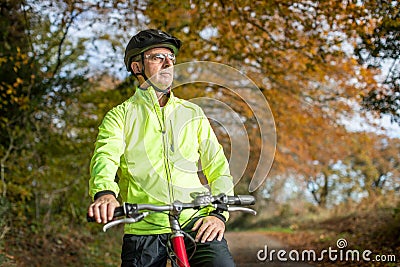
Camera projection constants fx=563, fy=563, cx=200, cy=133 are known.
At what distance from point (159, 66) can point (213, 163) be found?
2.17 feet

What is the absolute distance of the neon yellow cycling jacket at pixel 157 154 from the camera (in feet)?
9.75

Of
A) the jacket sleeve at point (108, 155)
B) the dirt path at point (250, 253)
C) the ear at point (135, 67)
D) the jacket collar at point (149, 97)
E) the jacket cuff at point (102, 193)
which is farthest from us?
the dirt path at point (250, 253)

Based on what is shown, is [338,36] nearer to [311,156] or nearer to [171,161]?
[171,161]

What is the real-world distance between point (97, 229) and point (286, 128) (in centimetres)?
745

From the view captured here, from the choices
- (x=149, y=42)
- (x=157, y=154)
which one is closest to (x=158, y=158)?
(x=157, y=154)

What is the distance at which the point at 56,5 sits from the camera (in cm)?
1006

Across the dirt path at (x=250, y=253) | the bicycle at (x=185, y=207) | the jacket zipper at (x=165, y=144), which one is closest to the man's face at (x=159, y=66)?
the jacket zipper at (x=165, y=144)

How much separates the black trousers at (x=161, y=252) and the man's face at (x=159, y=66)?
823 mm

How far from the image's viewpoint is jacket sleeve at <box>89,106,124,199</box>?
8.88 feet

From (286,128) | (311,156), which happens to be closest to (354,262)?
(286,128)

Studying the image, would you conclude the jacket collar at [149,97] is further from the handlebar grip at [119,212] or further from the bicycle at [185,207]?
the handlebar grip at [119,212]

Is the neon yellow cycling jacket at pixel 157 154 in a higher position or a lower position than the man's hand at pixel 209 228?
higher

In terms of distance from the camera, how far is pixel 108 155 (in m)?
2.87

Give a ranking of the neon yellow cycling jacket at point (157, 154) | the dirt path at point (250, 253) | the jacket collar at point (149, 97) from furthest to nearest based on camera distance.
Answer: the dirt path at point (250, 253) < the jacket collar at point (149, 97) < the neon yellow cycling jacket at point (157, 154)
